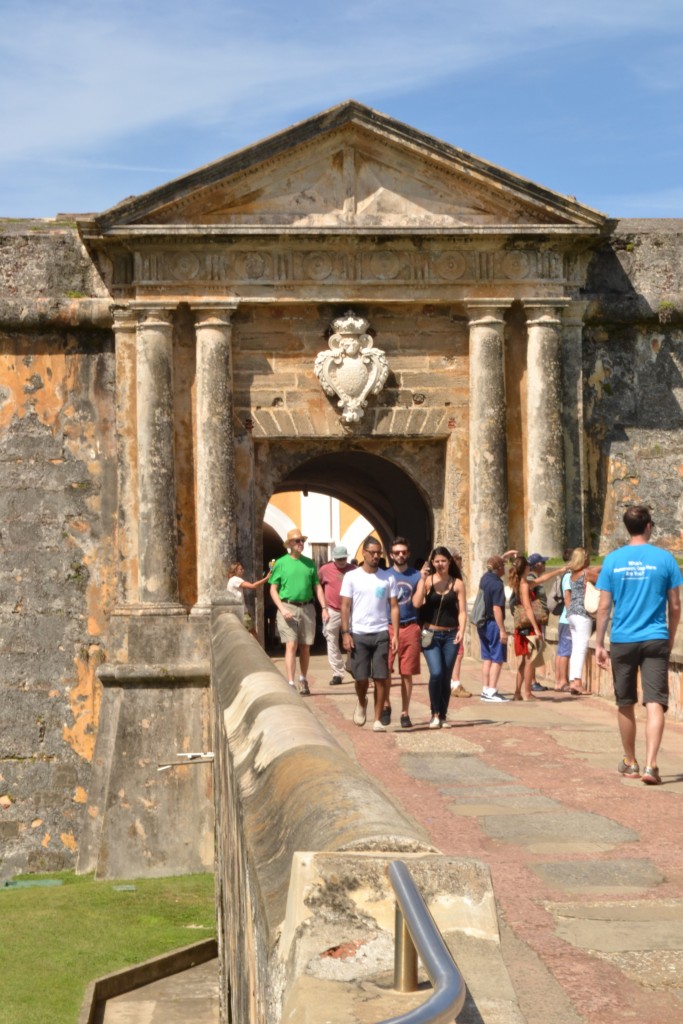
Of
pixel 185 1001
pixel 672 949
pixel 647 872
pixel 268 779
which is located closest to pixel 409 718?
pixel 185 1001

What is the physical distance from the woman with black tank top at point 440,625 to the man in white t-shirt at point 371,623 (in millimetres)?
246

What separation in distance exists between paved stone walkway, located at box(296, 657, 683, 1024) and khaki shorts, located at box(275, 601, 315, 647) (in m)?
0.95

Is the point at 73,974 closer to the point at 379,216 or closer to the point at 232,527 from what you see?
the point at 232,527

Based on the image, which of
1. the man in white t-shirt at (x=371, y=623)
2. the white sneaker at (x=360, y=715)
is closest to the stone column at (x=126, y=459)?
the white sneaker at (x=360, y=715)

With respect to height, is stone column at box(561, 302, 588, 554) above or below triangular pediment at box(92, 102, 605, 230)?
below

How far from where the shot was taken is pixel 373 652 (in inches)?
413

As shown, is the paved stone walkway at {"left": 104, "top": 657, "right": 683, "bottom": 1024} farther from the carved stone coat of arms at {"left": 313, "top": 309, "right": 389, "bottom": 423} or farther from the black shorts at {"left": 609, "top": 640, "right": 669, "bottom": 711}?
the carved stone coat of arms at {"left": 313, "top": 309, "right": 389, "bottom": 423}

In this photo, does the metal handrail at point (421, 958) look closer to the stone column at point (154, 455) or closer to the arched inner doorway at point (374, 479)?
the stone column at point (154, 455)

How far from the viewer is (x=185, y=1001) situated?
941cm

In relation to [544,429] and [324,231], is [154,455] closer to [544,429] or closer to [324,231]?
[324,231]

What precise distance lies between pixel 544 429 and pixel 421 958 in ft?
45.2

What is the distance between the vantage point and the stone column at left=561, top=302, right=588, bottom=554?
15609 millimetres

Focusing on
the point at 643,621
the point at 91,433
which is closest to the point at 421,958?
the point at 643,621

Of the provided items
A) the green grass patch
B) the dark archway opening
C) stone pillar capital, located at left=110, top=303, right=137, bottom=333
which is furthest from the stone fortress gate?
the dark archway opening
